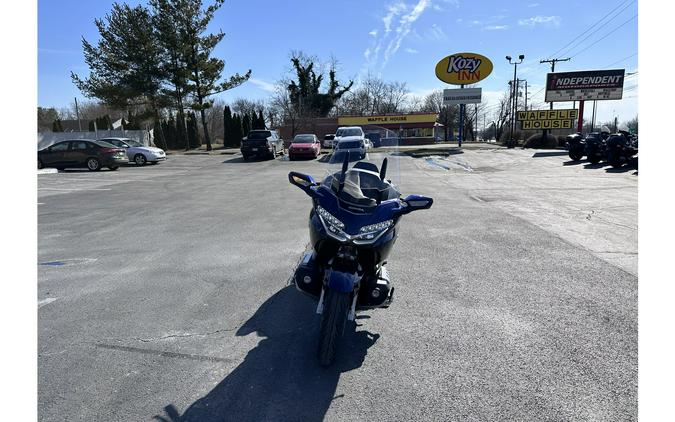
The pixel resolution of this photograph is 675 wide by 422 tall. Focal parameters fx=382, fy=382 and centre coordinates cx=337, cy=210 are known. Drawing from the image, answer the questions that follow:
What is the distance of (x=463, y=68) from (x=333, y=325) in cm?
3457

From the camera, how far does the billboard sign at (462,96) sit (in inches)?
1319

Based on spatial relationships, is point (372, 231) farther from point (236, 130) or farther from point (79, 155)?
point (236, 130)

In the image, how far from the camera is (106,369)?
303 cm

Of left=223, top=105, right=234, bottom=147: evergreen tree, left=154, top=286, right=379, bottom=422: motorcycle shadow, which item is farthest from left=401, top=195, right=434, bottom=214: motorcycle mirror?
left=223, top=105, right=234, bottom=147: evergreen tree

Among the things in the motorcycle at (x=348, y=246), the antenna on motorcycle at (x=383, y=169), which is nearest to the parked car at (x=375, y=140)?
the antenna on motorcycle at (x=383, y=169)

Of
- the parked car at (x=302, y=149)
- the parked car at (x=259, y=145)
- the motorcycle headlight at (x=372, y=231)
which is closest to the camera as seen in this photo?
the motorcycle headlight at (x=372, y=231)

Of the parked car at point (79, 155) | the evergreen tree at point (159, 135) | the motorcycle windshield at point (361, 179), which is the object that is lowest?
the motorcycle windshield at point (361, 179)

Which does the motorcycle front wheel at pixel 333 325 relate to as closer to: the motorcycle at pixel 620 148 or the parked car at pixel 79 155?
the motorcycle at pixel 620 148

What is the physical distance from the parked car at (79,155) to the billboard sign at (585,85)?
33.0m

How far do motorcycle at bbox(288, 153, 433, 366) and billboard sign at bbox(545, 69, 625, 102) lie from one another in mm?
34976

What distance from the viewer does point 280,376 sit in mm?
2951

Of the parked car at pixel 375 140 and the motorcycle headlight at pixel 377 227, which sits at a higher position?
the parked car at pixel 375 140

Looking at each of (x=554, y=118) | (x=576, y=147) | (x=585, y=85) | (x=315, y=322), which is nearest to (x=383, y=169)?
(x=315, y=322)

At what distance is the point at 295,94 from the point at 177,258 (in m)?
52.9
